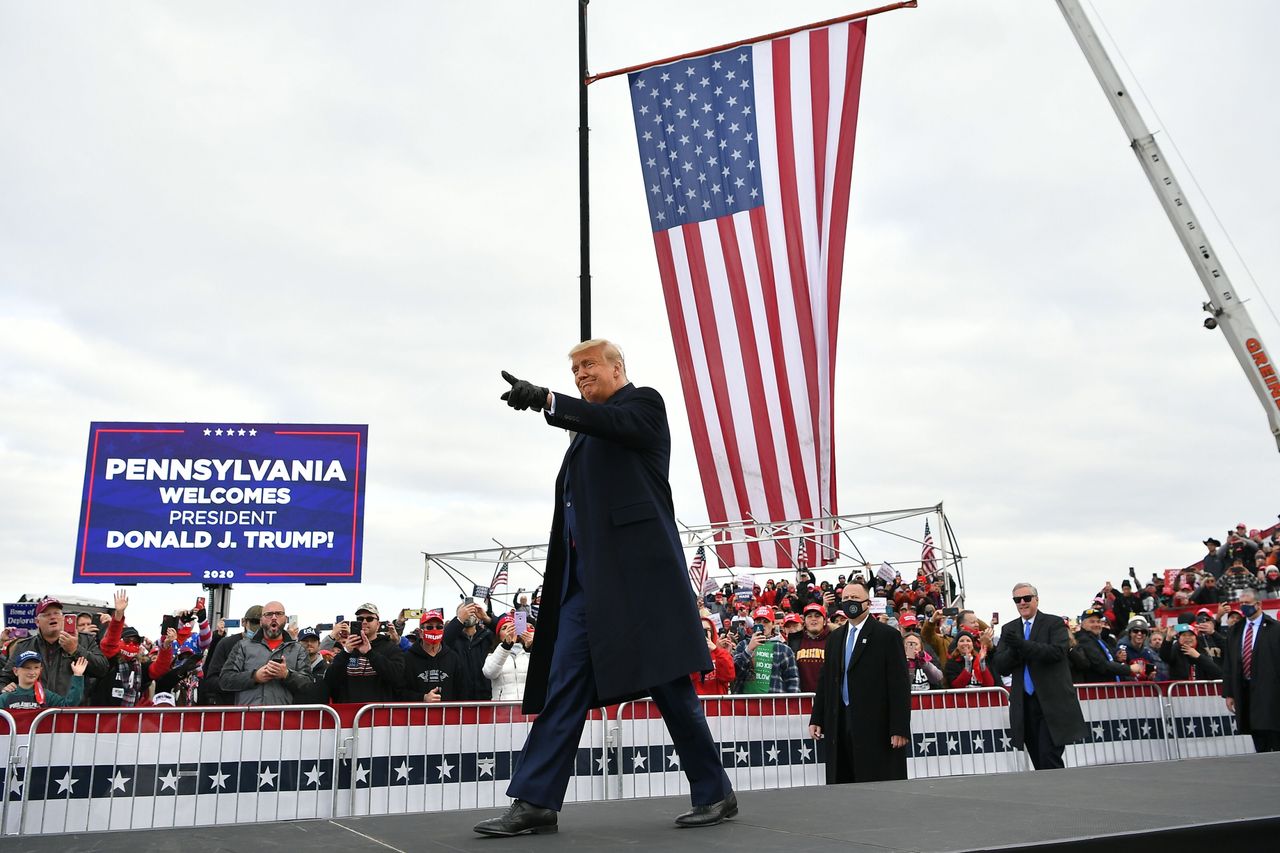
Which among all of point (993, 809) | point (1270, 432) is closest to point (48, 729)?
point (993, 809)

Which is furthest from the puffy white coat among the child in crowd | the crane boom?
the crane boom

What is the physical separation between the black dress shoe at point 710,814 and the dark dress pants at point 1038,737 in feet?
17.7

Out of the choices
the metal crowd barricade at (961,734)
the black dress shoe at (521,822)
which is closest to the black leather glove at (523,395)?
the black dress shoe at (521,822)

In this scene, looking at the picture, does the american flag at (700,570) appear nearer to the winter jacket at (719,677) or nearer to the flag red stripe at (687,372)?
the flag red stripe at (687,372)

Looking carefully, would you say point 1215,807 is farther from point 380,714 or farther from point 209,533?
point 209,533

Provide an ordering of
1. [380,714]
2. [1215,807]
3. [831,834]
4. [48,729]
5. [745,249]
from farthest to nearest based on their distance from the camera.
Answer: [745,249] → [380,714] → [48,729] → [1215,807] → [831,834]

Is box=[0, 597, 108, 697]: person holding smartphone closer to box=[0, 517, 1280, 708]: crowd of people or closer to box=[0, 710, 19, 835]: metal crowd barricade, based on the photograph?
box=[0, 517, 1280, 708]: crowd of people

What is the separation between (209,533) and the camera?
52.9ft

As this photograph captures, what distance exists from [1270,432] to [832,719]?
328 inches

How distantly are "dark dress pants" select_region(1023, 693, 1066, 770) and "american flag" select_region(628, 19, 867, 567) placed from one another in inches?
158

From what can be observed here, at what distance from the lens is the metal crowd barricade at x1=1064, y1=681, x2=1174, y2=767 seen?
1000cm

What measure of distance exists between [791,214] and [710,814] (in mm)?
9270

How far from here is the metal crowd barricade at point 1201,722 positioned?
10750 mm

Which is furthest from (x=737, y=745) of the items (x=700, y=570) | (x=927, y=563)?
(x=927, y=563)
